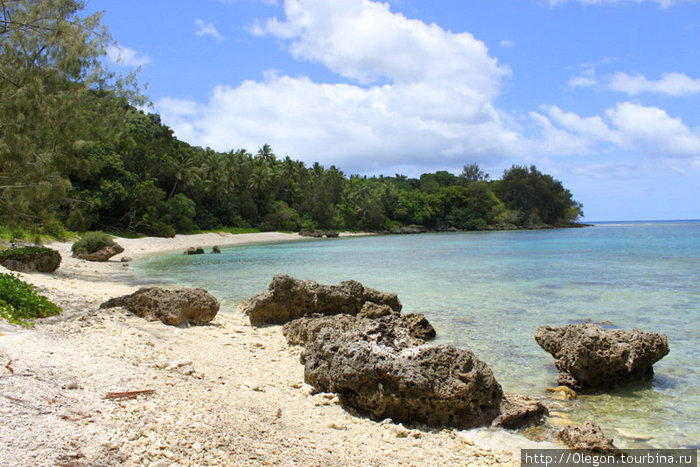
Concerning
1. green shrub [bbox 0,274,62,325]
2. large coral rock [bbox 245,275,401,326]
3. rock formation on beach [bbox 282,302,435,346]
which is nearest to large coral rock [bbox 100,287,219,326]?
large coral rock [bbox 245,275,401,326]

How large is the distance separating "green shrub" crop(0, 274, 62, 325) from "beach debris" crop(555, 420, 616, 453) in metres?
6.50

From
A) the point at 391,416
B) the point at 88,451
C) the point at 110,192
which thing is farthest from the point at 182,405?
the point at 110,192

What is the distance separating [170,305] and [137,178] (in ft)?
145

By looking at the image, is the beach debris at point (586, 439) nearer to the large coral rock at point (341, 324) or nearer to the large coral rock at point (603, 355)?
the large coral rock at point (603, 355)

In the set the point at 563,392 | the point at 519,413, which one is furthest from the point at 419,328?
the point at 519,413

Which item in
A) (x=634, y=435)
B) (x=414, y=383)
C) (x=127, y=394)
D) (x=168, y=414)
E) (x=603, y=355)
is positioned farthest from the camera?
(x=603, y=355)

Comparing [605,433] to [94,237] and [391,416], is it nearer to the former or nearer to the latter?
[391,416]

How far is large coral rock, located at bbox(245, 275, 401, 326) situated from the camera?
405 inches

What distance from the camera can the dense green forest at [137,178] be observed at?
11.7 meters

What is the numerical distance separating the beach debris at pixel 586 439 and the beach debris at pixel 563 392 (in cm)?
133

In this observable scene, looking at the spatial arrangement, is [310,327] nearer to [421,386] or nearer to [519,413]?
[421,386]

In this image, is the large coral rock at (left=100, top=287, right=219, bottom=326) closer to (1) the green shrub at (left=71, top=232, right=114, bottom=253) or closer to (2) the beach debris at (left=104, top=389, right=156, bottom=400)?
(2) the beach debris at (left=104, top=389, right=156, bottom=400)

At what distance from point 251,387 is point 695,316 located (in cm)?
1078

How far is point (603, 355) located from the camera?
6.33 m
